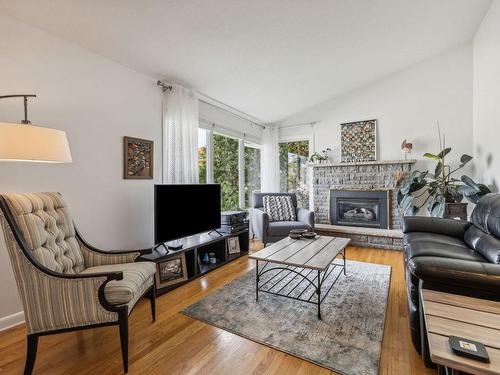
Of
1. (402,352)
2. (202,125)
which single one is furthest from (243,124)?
(402,352)

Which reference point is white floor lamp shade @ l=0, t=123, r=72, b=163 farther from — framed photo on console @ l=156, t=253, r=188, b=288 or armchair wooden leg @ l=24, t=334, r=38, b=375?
framed photo on console @ l=156, t=253, r=188, b=288

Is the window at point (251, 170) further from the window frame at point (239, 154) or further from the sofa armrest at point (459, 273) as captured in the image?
the sofa armrest at point (459, 273)

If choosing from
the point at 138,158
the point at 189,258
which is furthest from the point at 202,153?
the point at 189,258

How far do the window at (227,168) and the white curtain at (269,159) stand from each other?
0.83 m

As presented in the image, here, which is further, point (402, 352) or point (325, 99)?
point (325, 99)

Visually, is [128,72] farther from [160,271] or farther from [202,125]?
[160,271]

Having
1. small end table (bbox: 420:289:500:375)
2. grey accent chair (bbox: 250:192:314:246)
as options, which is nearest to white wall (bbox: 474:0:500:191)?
grey accent chair (bbox: 250:192:314:246)

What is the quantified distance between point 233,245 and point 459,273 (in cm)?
276

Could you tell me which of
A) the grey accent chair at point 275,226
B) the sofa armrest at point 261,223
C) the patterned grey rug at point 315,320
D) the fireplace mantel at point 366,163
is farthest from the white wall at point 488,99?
the sofa armrest at point 261,223

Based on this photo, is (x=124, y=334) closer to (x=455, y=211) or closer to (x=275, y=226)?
(x=275, y=226)

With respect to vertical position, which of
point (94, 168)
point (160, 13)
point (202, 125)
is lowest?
point (94, 168)

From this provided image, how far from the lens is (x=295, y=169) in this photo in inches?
216

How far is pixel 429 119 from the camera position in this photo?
419 cm

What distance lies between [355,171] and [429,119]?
1386 millimetres
